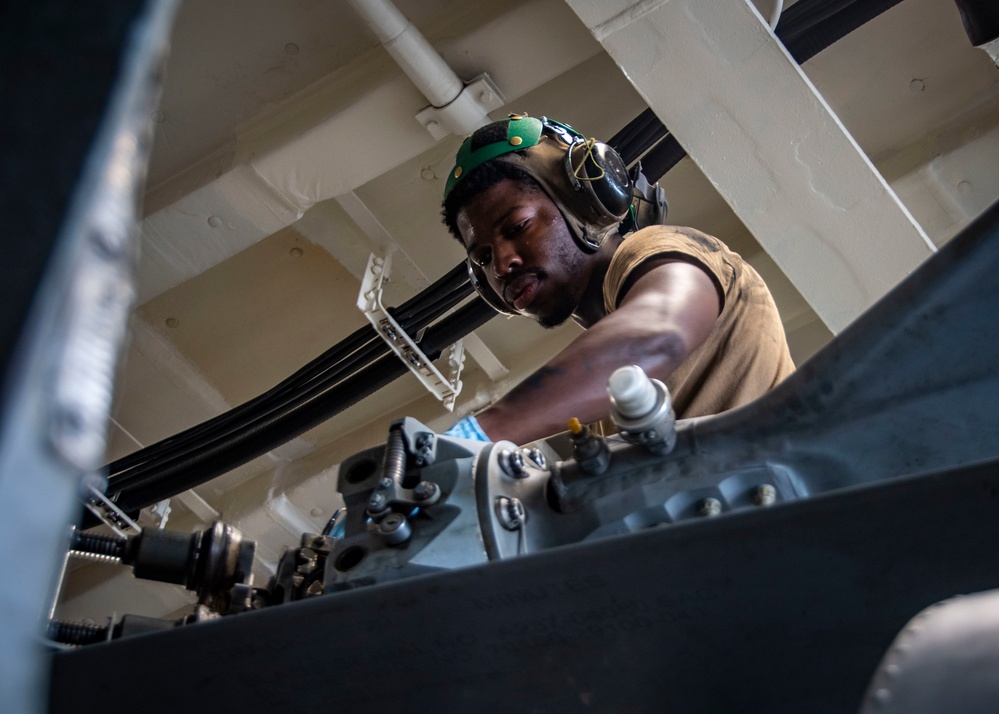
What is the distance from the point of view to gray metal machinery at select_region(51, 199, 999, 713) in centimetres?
57

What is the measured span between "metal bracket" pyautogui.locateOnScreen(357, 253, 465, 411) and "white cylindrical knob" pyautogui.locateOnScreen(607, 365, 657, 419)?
6.62 feet

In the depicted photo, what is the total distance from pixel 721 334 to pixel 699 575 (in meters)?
1.07

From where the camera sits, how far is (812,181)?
8.59ft

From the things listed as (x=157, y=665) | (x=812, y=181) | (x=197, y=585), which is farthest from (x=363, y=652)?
(x=812, y=181)

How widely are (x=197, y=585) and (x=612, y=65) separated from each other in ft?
7.88

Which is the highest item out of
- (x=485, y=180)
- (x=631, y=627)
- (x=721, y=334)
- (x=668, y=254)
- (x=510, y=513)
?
(x=485, y=180)

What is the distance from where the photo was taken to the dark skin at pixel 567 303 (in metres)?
1.31

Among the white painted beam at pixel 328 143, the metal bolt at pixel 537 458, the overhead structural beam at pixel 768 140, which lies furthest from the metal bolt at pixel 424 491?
the white painted beam at pixel 328 143

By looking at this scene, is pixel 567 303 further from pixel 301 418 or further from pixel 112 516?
pixel 112 516

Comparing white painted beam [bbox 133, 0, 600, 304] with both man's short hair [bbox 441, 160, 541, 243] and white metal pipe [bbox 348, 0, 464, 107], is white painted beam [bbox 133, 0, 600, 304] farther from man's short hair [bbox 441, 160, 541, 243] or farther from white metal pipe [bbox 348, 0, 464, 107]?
man's short hair [bbox 441, 160, 541, 243]

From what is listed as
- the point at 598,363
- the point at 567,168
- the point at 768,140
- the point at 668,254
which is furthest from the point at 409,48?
the point at 598,363

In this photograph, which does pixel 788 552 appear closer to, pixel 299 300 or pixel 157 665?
pixel 157 665

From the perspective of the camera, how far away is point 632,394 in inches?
37.3

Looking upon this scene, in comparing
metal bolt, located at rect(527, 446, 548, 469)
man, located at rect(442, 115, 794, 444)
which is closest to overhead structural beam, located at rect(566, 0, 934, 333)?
man, located at rect(442, 115, 794, 444)
